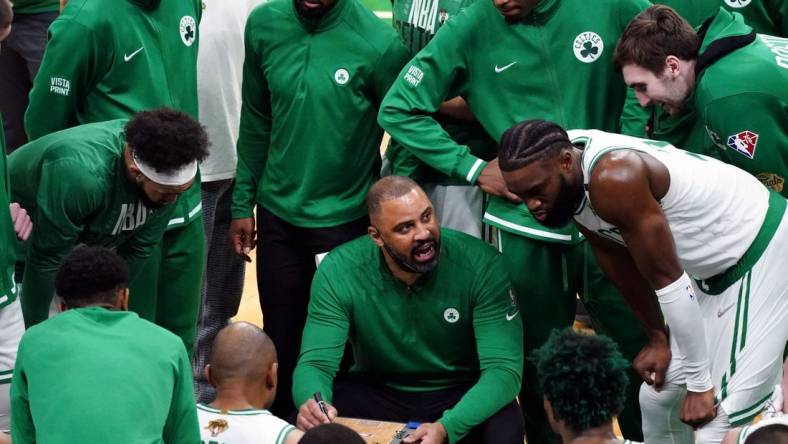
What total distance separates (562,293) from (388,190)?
0.82 meters

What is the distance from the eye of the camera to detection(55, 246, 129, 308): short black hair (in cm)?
395

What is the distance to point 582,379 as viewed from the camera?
388 centimetres

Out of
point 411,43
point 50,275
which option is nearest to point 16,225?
point 50,275

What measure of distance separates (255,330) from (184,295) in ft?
3.78

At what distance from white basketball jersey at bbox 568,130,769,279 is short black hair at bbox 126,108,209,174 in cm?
137

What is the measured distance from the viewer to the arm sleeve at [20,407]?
3.85m

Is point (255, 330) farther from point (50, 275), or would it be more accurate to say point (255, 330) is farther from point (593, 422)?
point (593, 422)

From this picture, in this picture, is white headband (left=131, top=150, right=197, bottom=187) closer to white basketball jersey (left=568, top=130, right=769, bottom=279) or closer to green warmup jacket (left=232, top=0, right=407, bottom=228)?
green warmup jacket (left=232, top=0, right=407, bottom=228)

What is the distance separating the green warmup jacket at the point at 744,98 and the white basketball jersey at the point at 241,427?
183 cm

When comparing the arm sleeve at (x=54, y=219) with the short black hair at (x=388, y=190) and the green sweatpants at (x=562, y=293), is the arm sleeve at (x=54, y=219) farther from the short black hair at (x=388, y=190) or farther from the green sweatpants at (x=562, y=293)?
the green sweatpants at (x=562, y=293)

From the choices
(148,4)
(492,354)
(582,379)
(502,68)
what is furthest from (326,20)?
(582,379)

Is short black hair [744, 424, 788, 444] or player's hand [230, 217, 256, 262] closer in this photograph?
short black hair [744, 424, 788, 444]

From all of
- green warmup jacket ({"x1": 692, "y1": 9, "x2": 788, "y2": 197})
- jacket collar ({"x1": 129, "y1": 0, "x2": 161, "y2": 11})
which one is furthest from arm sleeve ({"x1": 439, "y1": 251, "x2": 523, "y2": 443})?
jacket collar ({"x1": 129, "y1": 0, "x2": 161, "y2": 11})

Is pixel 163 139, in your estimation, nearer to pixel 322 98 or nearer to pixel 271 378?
pixel 271 378
